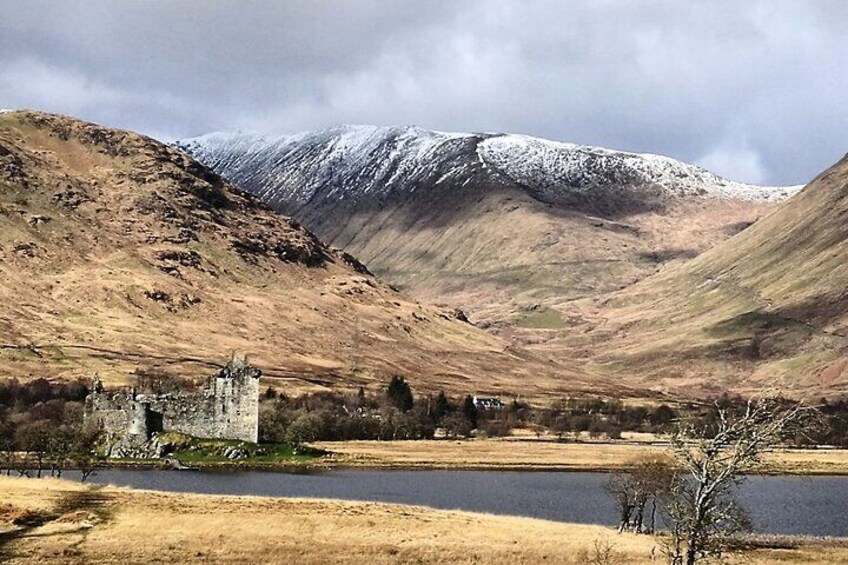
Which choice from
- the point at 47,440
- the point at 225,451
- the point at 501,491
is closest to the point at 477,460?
the point at 225,451

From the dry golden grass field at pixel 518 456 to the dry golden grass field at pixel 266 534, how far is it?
68.3 metres

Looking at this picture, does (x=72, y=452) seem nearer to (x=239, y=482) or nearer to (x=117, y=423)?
(x=117, y=423)

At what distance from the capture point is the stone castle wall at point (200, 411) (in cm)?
14362

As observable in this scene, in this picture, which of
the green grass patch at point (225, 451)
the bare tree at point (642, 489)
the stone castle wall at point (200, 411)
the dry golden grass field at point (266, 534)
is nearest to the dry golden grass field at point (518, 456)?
the green grass patch at point (225, 451)

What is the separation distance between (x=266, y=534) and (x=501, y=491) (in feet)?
A: 193

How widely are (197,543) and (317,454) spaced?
302 feet

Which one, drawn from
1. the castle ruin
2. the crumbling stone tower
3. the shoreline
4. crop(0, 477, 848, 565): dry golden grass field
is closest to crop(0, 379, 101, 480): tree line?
the castle ruin

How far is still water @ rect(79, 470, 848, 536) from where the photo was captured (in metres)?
95.4

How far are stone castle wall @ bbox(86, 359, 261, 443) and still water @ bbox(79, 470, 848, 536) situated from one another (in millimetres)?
18132

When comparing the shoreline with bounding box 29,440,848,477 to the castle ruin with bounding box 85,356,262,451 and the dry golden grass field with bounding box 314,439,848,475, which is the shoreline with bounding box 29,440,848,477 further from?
the castle ruin with bounding box 85,356,262,451

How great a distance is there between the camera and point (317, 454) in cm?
14825

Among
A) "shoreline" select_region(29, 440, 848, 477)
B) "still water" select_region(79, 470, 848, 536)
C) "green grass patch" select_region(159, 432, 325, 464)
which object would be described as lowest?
"still water" select_region(79, 470, 848, 536)

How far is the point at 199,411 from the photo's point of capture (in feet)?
477

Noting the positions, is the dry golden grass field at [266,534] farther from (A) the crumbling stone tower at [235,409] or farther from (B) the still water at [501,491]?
(A) the crumbling stone tower at [235,409]
